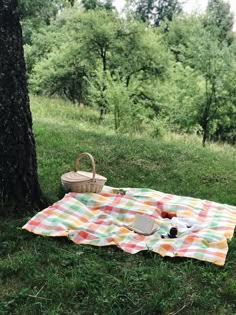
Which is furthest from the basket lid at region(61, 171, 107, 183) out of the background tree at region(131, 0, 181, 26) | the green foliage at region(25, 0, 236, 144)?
the background tree at region(131, 0, 181, 26)

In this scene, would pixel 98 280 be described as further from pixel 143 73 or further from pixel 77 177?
A: pixel 143 73

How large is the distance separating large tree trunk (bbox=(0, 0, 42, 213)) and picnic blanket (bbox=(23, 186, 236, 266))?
0.35m

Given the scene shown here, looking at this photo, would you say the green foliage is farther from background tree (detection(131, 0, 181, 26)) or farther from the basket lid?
background tree (detection(131, 0, 181, 26))

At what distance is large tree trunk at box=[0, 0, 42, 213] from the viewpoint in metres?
3.72

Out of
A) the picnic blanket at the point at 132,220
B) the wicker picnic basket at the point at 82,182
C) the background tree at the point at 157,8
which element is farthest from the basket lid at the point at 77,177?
the background tree at the point at 157,8

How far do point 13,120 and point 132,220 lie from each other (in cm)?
144

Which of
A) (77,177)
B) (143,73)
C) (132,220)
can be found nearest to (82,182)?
(77,177)

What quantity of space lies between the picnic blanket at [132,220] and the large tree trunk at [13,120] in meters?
0.35

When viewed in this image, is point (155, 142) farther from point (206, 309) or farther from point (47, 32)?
point (47, 32)

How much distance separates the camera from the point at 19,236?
137 inches

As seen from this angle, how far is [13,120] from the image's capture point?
378 cm

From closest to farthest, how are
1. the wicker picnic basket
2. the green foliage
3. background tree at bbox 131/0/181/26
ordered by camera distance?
1. the wicker picnic basket
2. the green foliage
3. background tree at bbox 131/0/181/26

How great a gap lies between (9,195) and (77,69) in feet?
42.5

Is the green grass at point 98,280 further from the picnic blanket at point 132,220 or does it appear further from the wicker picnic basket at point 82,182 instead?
the wicker picnic basket at point 82,182
